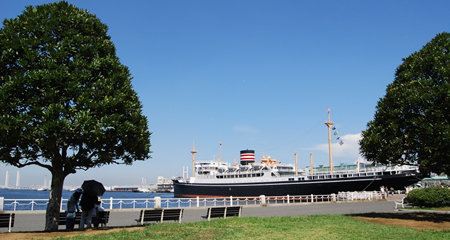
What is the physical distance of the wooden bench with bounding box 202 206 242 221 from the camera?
602 inches

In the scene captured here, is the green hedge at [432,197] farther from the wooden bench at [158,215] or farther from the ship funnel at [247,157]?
the ship funnel at [247,157]

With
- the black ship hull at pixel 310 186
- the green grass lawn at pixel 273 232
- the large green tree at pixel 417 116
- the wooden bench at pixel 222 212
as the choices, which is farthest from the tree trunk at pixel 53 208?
the black ship hull at pixel 310 186

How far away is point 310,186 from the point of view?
172 feet

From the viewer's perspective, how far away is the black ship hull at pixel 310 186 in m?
48.6

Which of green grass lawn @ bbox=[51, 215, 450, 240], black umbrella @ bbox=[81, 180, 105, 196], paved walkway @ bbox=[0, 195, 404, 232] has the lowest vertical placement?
paved walkway @ bbox=[0, 195, 404, 232]

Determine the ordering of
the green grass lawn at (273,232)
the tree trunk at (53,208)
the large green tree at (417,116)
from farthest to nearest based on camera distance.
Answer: the large green tree at (417,116) < the tree trunk at (53,208) < the green grass lawn at (273,232)

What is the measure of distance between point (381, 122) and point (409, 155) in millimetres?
1920

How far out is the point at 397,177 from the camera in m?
48.2

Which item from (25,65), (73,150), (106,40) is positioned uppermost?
(106,40)

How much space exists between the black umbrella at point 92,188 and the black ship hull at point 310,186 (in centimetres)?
4359

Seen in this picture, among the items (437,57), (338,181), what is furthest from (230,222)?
(338,181)

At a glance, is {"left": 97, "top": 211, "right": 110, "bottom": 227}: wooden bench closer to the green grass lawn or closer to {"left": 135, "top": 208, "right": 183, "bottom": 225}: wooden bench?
{"left": 135, "top": 208, "right": 183, "bottom": 225}: wooden bench

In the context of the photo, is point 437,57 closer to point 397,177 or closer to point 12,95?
point 12,95

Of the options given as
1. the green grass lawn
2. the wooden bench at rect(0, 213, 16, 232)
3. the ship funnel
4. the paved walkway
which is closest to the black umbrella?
the green grass lawn
